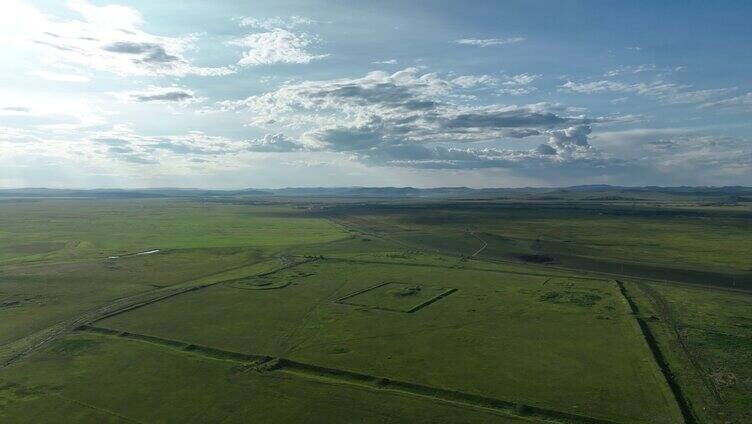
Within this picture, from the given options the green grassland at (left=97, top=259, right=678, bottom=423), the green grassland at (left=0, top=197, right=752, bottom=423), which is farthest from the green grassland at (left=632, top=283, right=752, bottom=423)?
the green grassland at (left=97, top=259, right=678, bottom=423)

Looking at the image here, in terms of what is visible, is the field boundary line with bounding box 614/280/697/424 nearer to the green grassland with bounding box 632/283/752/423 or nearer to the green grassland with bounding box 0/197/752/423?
the green grassland with bounding box 0/197/752/423

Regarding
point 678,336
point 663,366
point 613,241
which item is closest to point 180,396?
point 663,366

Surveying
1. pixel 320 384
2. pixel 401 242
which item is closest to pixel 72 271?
pixel 320 384

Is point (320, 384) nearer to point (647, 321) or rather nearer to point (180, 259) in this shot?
point (647, 321)

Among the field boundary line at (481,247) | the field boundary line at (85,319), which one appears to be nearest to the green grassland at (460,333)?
the field boundary line at (85,319)

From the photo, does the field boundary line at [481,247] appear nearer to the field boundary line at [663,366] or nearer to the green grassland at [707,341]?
the green grassland at [707,341]

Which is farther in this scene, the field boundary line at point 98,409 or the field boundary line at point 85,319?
the field boundary line at point 85,319
